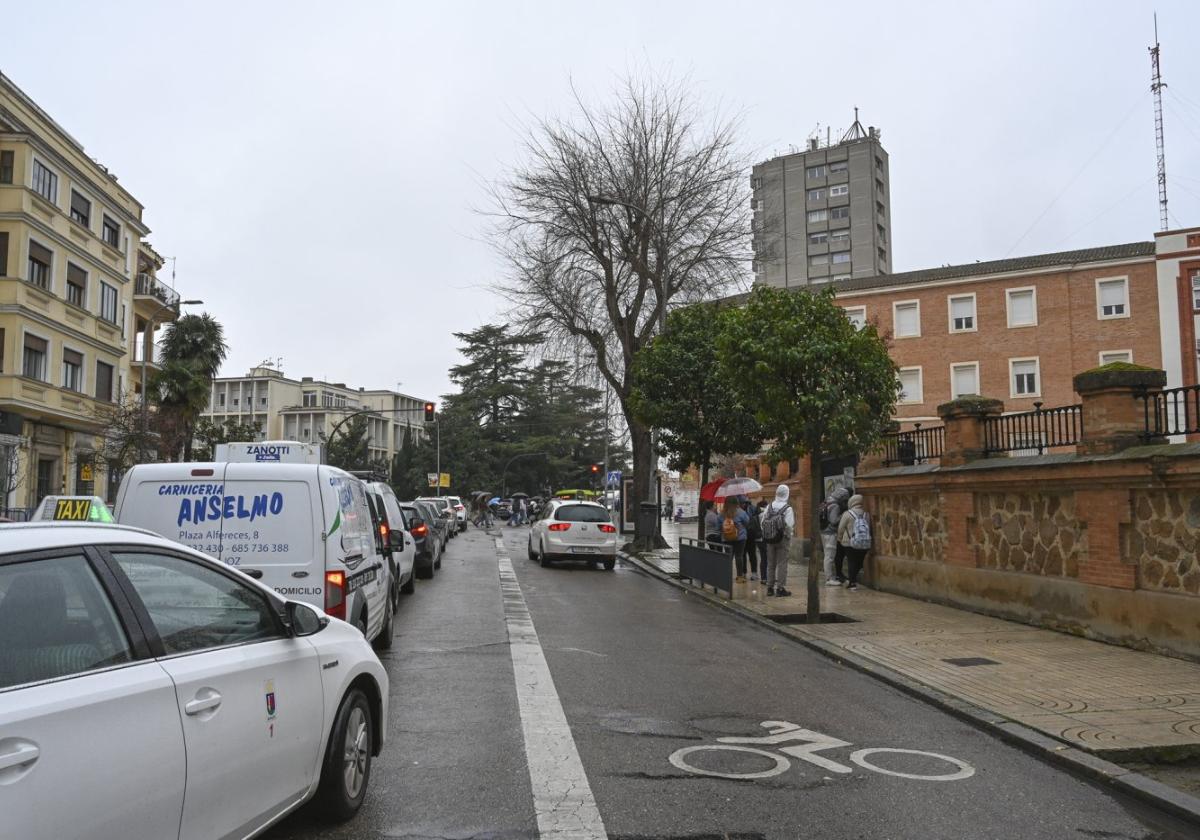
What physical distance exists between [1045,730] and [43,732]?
6135 millimetres

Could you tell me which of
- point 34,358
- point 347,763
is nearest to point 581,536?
point 347,763

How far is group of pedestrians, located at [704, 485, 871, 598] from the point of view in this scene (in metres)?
14.9

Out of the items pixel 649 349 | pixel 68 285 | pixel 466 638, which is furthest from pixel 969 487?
pixel 68 285

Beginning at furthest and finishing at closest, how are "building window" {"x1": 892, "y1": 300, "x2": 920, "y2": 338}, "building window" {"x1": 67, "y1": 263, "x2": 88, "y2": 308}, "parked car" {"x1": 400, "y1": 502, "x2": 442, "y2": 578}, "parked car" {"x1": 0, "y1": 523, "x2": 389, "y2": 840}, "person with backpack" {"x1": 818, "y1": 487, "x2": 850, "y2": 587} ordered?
"building window" {"x1": 892, "y1": 300, "x2": 920, "y2": 338}
"building window" {"x1": 67, "y1": 263, "x2": 88, "y2": 308}
"parked car" {"x1": 400, "y1": 502, "x2": 442, "y2": 578}
"person with backpack" {"x1": 818, "y1": 487, "x2": 850, "y2": 587}
"parked car" {"x1": 0, "y1": 523, "x2": 389, "y2": 840}

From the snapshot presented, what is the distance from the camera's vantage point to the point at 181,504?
726cm

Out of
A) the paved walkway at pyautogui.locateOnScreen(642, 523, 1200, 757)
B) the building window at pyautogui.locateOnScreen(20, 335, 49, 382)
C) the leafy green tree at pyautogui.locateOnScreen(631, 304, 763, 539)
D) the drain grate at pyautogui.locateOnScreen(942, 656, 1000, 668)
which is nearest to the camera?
the paved walkway at pyautogui.locateOnScreen(642, 523, 1200, 757)

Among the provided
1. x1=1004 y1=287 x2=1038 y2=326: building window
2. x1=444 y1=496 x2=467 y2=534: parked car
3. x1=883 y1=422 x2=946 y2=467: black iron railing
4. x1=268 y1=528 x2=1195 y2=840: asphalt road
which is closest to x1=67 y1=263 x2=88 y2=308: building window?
x1=444 y1=496 x2=467 y2=534: parked car

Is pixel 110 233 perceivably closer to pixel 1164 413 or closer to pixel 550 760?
pixel 1164 413

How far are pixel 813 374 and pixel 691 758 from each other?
283 inches

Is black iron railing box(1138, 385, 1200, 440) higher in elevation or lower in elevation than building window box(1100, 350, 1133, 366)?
lower

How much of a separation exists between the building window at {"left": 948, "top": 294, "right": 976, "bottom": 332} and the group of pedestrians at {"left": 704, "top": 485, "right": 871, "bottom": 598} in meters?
31.8

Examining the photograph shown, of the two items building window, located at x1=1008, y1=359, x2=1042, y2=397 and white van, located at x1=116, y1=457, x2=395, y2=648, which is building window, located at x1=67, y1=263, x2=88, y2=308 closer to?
white van, located at x1=116, y1=457, x2=395, y2=648

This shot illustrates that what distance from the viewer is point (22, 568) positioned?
2980 millimetres

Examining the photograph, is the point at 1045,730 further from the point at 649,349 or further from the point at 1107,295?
the point at 1107,295
